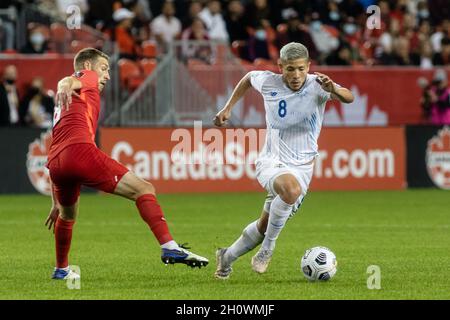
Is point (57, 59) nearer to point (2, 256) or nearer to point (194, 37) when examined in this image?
point (194, 37)

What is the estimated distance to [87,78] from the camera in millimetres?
10180

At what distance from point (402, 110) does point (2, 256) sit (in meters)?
13.7

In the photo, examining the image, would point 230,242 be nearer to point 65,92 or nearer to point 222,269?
point 222,269

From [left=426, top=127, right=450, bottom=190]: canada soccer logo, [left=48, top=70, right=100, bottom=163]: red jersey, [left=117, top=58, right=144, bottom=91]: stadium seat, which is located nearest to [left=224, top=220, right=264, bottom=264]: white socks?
[left=48, top=70, right=100, bottom=163]: red jersey

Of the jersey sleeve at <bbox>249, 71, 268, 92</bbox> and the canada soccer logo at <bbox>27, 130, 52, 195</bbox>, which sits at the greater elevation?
the jersey sleeve at <bbox>249, 71, 268, 92</bbox>

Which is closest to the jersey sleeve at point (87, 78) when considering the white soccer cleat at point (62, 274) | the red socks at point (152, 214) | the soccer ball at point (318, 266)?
the red socks at point (152, 214)

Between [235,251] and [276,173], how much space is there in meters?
0.77

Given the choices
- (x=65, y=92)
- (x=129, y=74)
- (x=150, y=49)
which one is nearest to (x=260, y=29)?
(x=150, y=49)

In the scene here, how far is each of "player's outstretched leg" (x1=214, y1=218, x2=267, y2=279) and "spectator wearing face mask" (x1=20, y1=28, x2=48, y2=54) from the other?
42.0ft

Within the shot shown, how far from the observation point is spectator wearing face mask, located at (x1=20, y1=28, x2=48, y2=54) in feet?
74.7

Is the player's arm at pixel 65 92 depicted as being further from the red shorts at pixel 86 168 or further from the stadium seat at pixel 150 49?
the stadium seat at pixel 150 49

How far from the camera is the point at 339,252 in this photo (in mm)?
13094

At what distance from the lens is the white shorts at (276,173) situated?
10500 millimetres

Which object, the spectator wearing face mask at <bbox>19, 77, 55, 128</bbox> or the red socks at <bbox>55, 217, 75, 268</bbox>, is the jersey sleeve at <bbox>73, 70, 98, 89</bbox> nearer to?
the red socks at <bbox>55, 217, 75, 268</bbox>
